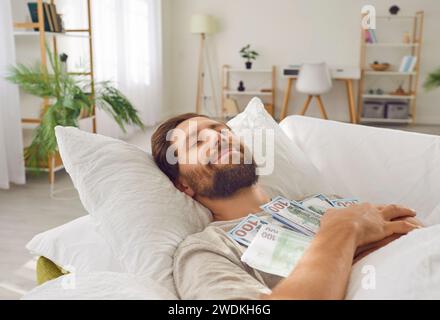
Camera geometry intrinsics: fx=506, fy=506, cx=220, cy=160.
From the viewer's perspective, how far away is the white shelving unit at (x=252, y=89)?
20.9 ft

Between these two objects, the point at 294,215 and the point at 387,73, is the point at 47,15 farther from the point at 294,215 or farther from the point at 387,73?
the point at 387,73

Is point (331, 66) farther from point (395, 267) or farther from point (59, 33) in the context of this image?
point (395, 267)

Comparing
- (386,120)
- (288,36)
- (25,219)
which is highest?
(288,36)

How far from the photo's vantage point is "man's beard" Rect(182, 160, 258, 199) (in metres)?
1.20

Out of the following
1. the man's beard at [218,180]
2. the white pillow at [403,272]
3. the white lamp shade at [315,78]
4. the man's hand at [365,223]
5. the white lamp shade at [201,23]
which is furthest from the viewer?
the white lamp shade at [201,23]

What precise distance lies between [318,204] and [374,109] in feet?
16.7

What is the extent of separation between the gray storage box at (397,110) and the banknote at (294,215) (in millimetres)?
5122

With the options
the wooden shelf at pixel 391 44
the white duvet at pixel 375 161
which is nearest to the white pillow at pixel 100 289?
the white duvet at pixel 375 161

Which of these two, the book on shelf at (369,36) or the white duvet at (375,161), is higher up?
the book on shelf at (369,36)

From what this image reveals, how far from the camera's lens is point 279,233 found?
3.43 feet

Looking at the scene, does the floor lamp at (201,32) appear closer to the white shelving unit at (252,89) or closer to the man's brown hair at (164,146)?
the white shelving unit at (252,89)

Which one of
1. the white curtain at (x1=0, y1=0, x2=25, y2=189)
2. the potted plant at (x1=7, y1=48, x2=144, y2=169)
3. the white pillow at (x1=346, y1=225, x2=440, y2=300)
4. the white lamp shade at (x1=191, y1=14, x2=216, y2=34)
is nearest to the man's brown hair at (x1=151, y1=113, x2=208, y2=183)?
the white pillow at (x1=346, y1=225, x2=440, y2=300)

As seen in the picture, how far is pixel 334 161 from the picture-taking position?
5.41 ft

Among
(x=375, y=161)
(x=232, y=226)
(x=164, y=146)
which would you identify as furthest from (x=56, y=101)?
(x=232, y=226)
